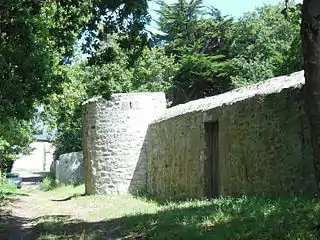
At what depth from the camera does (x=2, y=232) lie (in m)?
10.5

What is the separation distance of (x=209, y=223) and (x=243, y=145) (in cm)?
330

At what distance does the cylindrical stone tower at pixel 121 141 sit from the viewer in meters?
17.3

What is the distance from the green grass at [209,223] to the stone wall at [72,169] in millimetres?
13282

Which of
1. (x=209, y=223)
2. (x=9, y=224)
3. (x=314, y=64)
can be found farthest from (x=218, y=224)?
(x=9, y=224)

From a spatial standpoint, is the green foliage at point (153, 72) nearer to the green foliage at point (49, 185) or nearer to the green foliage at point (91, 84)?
the green foliage at point (91, 84)

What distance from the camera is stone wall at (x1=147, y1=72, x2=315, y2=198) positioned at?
28.5ft

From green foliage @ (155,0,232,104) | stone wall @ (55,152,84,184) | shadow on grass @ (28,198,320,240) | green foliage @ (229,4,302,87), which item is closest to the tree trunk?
shadow on grass @ (28,198,320,240)

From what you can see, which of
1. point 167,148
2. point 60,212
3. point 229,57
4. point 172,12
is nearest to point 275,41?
point 229,57

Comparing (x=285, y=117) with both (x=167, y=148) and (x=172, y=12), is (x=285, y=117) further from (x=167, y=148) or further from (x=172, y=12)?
(x=172, y=12)

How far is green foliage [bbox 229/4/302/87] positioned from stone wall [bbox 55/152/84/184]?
1087 cm

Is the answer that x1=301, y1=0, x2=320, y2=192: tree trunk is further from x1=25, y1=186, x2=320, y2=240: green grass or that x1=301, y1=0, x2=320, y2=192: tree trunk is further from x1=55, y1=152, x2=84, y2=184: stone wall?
x1=55, y1=152, x2=84, y2=184: stone wall

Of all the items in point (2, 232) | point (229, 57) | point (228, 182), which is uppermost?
point (229, 57)

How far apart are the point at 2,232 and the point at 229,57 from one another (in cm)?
2690

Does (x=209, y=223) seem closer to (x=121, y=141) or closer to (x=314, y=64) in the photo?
(x=314, y=64)
